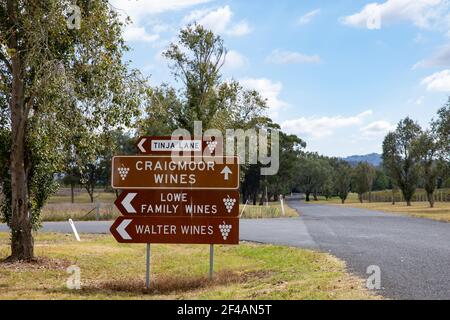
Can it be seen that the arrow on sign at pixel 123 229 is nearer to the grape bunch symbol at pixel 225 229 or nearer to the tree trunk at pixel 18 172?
the grape bunch symbol at pixel 225 229

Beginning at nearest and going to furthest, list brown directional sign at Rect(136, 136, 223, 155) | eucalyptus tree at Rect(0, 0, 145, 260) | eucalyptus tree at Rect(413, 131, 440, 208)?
brown directional sign at Rect(136, 136, 223, 155), eucalyptus tree at Rect(0, 0, 145, 260), eucalyptus tree at Rect(413, 131, 440, 208)

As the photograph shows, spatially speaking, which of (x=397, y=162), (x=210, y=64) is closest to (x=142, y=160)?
(x=210, y=64)

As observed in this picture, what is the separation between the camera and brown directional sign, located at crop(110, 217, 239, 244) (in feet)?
34.9

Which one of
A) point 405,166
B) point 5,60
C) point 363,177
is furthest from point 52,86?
point 363,177

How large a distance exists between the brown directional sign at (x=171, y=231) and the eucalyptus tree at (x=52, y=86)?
336cm

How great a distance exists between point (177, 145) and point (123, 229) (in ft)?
6.59

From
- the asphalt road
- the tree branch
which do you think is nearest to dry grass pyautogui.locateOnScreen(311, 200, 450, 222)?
the asphalt road

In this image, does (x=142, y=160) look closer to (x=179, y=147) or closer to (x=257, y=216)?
(x=179, y=147)

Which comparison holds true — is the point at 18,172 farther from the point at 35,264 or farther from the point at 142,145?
the point at 142,145

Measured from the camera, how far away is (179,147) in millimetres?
10617

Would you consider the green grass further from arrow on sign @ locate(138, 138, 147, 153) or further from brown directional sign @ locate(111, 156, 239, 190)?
arrow on sign @ locate(138, 138, 147, 153)

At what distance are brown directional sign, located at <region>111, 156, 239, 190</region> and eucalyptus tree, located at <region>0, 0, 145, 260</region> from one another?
9.02 feet
